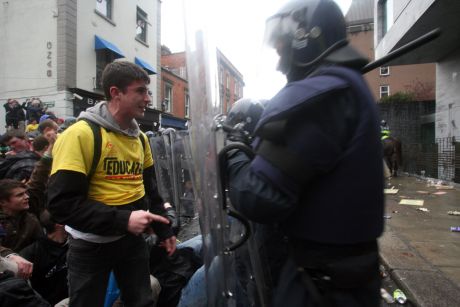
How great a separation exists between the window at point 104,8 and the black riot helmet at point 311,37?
15206 millimetres

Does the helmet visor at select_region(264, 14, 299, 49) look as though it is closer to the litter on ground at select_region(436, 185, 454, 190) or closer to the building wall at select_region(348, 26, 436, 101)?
the litter on ground at select_region(436, 185, 454, 190)

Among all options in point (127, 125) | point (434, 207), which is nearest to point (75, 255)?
point (127, 125)

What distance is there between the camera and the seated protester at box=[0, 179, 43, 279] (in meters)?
2.70

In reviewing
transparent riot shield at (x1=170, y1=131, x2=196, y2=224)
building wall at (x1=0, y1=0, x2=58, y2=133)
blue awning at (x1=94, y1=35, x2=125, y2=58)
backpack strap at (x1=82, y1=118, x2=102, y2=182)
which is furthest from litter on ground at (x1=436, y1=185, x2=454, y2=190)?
building wall at (x1=0, y1=0, x2=58, y2=133)

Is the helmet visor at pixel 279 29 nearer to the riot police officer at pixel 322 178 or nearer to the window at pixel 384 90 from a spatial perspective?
the riot police officer at pixel 322 178

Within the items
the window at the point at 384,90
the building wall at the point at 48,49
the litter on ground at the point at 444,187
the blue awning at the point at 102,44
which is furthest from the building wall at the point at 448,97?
the window at the point at 384,90

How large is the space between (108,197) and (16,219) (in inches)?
58.4

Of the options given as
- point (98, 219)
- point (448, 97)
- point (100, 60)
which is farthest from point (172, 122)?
point (98, 219)

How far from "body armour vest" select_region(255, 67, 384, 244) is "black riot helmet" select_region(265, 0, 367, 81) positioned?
3.4 inches

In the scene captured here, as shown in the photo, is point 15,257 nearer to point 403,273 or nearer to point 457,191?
point 403,273

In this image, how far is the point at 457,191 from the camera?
833 cm

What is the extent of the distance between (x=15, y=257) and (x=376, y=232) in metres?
2.29

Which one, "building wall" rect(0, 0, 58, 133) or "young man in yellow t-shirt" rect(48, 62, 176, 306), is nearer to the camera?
"young man in yellow t-shirt" rect(48, 62, 176, 306)

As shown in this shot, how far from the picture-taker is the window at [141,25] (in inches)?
700
